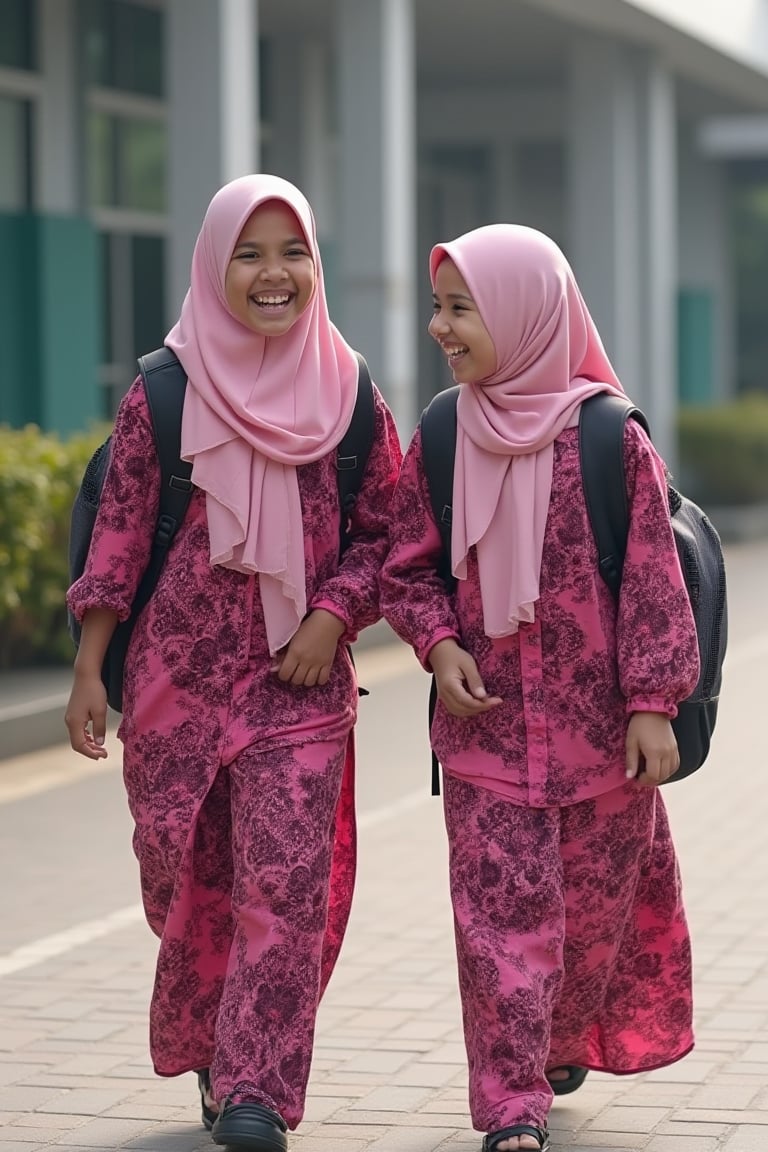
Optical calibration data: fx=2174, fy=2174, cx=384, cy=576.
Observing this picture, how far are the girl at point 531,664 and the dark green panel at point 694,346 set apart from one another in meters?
21.8

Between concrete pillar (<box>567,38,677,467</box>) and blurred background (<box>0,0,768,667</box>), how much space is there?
0.02m

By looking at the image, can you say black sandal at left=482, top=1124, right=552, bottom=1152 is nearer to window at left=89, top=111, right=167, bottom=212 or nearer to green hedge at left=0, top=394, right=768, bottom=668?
green hedge at left=0, top=394, right=768, bottom=668

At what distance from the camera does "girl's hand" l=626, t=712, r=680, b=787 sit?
3809mm

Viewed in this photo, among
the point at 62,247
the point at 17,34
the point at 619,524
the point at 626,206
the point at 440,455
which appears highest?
the point at 17,34

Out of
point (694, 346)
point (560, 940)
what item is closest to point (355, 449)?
point (560, 940)

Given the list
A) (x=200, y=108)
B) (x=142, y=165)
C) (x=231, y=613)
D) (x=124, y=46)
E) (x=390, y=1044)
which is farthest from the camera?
(x=142, y=165)

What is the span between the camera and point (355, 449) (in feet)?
13.4

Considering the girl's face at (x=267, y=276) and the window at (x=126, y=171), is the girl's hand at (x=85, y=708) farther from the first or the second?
the window at (x=126, y=171)

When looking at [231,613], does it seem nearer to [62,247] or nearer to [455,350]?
[455,350]

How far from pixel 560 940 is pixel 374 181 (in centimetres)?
1058

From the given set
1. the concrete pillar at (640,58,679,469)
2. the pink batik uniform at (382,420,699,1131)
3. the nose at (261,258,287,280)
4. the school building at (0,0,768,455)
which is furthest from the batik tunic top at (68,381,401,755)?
the concrete pillar at (640,58,679,469)

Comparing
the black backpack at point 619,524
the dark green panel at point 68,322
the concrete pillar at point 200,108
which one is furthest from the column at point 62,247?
the black backpack at point 619,524

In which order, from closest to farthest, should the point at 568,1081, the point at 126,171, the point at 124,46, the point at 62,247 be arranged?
the point at 568,1081
the point at 62,247
the point at 124,46
the point at 126,171

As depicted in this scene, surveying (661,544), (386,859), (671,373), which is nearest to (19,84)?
(671,373)
